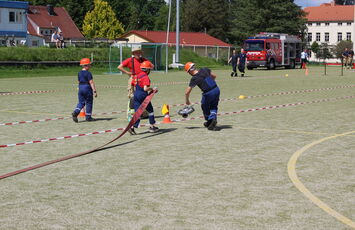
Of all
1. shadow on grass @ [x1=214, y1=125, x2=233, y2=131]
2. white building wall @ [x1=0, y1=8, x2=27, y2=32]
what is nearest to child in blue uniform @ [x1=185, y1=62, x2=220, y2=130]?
shadow on grass @ [x1=214, y1=125, x2=233, y2=131]

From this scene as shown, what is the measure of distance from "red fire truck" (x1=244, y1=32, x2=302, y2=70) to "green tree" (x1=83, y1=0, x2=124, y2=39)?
1571 inches

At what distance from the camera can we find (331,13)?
144 meters

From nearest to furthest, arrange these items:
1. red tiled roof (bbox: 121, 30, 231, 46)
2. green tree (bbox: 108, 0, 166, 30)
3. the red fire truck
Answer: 1. the red fire truck
2. red tiled roof (bbox: 121, 30, 231, 46)
3. green tree (bbox: 108, 0, 166, 30)

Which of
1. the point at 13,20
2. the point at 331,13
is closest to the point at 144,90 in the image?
the point at 13,20

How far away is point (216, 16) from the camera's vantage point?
103125 millimetres

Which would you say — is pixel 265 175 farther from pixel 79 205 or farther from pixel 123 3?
pixel 123 3

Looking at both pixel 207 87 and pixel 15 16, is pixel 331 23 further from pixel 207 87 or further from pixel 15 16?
pixel 207 87

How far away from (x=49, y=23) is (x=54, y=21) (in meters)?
0.85

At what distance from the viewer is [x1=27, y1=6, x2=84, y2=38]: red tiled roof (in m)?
90.4

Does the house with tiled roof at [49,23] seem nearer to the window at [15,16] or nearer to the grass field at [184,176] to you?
the window at [15,16]

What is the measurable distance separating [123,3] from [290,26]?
1345 inches

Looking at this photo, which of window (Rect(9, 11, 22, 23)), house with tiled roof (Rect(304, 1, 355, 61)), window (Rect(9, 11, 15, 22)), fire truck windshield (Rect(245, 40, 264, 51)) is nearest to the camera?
fire truck windshield (Rect(245, 40, 264, 51))

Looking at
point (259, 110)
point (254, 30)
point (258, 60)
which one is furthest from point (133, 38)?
point (259, 110)

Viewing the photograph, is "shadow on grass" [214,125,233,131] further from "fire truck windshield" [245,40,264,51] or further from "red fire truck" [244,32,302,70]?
"fire truck windshield" [245,40,264,51]
